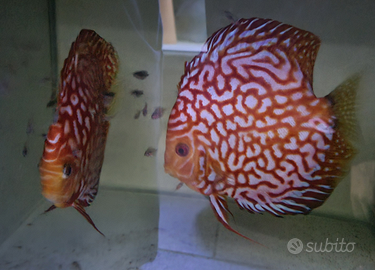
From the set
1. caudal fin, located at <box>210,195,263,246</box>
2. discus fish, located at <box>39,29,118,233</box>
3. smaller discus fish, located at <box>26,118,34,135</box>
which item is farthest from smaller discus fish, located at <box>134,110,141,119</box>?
caudal fin, located at <box>210,195,263,246</box>

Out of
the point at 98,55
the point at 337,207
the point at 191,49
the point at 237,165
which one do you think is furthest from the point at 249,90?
the point at 337,207

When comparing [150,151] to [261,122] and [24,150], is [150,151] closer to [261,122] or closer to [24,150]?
[24,150]

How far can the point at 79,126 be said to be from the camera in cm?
94

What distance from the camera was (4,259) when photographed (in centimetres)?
128

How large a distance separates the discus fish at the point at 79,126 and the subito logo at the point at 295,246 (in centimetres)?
96

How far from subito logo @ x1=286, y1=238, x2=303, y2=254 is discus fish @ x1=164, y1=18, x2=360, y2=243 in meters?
0.40

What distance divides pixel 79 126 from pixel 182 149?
0.38m

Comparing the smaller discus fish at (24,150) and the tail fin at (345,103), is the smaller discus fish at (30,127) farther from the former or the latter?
the tail fin at (345,103)

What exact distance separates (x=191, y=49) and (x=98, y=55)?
0.40 meters

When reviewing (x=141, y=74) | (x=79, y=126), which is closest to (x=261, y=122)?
(x=79, y=126)

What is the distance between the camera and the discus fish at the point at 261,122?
859mm

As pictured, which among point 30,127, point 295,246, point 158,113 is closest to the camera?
point 295,246

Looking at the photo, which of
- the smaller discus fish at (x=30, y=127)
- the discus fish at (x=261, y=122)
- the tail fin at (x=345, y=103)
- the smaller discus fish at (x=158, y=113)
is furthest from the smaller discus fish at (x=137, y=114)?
the tail fin at (x=345, y=103)

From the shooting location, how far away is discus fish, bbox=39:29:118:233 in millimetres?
858
